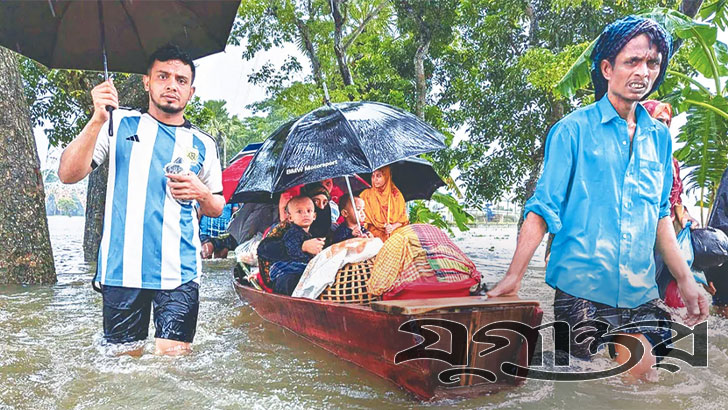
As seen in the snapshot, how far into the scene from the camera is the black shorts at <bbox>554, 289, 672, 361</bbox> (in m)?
2.39

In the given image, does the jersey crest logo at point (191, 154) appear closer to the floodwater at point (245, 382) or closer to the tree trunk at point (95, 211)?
the floodwater at point (245, 382)

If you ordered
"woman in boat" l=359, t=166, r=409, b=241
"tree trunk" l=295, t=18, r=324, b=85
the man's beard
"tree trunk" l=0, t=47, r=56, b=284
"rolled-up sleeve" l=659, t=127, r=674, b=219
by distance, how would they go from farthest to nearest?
"tree trunk" l=295, t=18, r=324, b=85 → "tree trunk" l=0, t=47, r=56, b=284 → "woman in boat" l=359, t=166, r=409, b=241 → the man's beard → "rolled-up sleeve" l=659, t=127, r=674, b=219

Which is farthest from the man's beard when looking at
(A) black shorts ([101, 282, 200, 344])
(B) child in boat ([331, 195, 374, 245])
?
(B) child in boat ([331, 195, 374, 245])

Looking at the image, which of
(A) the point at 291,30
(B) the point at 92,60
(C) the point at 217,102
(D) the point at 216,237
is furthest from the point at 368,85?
(C) the point at 217,102

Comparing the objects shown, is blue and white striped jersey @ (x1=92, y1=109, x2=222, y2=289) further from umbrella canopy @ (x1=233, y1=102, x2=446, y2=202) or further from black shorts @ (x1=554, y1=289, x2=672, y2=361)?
black shorts @ (x1=554, y1=289, x2=672, y2=361)

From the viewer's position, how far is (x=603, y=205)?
2346 millimetres

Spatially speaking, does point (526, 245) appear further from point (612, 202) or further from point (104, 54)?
point (104, 54)

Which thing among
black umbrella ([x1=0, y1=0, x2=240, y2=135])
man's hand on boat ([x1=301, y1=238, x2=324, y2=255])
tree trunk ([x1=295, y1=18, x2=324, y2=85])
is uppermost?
tree trunk ([x1=295, y1=18, x2=324, y2=85])

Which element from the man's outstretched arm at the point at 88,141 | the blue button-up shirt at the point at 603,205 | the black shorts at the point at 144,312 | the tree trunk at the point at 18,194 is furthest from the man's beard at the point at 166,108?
the tree trunk at the point at 18,194

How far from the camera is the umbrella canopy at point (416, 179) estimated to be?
6.54 metres

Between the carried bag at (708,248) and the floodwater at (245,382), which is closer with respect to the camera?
the floodwater at (245,382)

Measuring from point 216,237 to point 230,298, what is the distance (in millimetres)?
908

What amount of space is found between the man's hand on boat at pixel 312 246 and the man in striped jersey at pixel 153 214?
5.09ft

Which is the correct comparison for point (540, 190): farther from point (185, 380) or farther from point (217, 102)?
point (217, 102)
